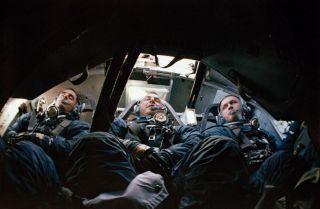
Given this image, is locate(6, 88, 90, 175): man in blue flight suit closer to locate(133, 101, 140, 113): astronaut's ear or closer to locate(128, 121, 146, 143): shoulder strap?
locate(128, 121, 146, 143): shoulder strap

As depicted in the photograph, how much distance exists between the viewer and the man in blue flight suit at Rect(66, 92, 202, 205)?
67.4 inches

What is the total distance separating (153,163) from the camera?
7.17ft

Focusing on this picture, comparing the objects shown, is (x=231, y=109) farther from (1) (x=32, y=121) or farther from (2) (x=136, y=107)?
(1) (x=32, y=121)

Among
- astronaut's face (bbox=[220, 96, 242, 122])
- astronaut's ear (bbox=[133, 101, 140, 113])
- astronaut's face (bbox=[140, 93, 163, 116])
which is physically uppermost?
astronaut's face (bbox=[220, 96, 242, 122])

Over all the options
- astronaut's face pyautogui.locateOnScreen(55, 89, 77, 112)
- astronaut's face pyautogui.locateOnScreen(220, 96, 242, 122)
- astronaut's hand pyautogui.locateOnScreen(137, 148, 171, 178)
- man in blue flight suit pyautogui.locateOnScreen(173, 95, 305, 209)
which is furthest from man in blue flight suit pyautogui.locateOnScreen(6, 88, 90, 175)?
astronaut's face pyautogui.locateOnScreen(220, 96, 242, 122)

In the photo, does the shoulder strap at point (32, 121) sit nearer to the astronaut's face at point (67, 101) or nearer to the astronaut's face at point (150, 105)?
the astronaut's face at point (67, 101)

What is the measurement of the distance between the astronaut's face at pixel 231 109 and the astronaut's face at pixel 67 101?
4.52ft

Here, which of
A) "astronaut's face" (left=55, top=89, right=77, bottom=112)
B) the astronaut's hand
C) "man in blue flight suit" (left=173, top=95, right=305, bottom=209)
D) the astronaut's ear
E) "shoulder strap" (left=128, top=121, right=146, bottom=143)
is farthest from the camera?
the astronaut's ear

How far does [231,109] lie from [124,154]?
1.76 m

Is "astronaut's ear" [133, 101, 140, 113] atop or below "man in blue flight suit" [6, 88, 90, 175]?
atop

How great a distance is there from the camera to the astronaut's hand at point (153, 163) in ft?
7.09

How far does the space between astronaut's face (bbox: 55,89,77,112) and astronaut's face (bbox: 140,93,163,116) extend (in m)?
0.63

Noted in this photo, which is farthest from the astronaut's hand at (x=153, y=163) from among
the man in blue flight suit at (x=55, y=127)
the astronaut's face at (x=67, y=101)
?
the astronaut's face at (x=67, y=101)

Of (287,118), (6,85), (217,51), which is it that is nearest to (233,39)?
(217,51)
